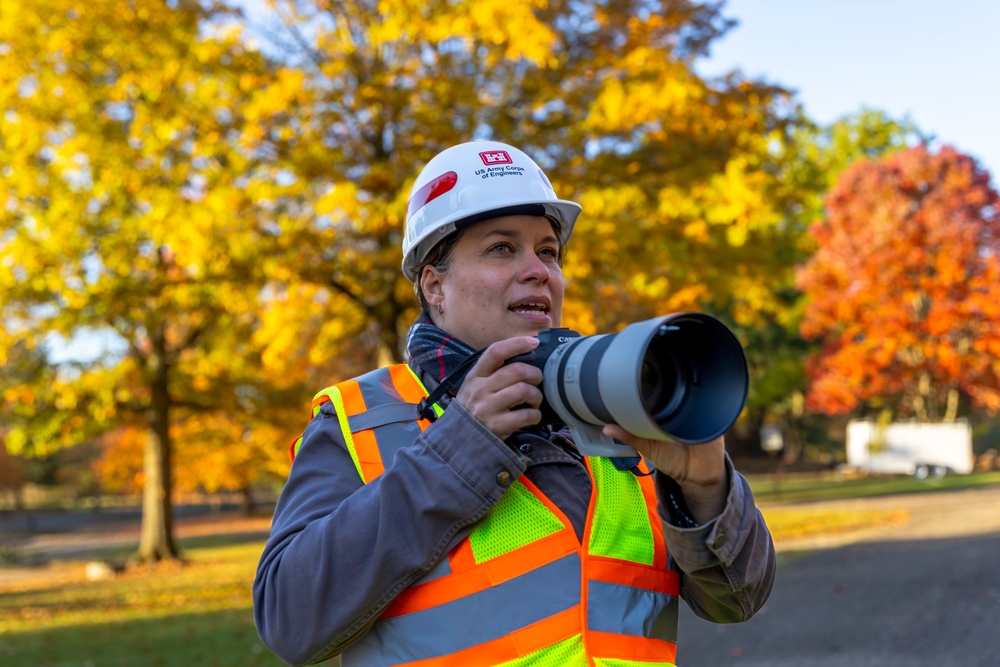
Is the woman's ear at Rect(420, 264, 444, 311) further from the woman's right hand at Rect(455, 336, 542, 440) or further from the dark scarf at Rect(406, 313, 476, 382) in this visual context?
the woman's right hand at Rect(455, 336, 542, 440)

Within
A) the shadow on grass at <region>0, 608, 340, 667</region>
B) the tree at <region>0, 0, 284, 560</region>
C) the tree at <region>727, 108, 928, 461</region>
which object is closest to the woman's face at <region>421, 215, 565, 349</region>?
the shadow on grass at <region>0, 608, 340, 667</region>

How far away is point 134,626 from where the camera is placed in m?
11.5

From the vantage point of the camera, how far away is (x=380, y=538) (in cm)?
186

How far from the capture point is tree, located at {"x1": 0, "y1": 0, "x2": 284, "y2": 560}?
1045 centimetres

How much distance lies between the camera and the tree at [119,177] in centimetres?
1045

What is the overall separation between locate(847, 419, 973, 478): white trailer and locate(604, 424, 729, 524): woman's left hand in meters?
31.8

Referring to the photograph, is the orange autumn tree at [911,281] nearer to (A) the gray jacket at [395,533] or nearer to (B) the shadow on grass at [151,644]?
(B) the shadow on grass at [151,644]

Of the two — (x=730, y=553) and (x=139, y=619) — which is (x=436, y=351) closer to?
(x=730, y=553)

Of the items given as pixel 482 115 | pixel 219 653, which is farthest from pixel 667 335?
pixel 482 115

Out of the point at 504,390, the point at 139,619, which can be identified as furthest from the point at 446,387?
the point at 139,619

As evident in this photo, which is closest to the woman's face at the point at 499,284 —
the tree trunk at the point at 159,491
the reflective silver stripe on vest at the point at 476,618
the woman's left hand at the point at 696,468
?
the woman's left hand at the point at 696,468

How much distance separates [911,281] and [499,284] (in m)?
30.9

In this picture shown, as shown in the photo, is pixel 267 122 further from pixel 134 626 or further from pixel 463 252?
pixel 463 252

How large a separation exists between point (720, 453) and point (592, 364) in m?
0.33
